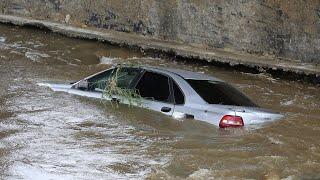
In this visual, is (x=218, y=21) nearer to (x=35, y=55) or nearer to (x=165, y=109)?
(x=35, y=55)

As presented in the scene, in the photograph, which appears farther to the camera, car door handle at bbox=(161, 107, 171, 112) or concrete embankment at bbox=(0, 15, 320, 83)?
concrete embankment at bbox=(0, 15, 320, 83)

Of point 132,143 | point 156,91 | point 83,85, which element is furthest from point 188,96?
point 83,85

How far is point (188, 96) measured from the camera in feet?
26.0

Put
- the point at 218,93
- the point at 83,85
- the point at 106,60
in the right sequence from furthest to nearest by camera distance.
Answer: the point at 106,60
the point at 83,85
the point at 218,93

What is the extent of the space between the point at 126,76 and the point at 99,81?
589 millimetres

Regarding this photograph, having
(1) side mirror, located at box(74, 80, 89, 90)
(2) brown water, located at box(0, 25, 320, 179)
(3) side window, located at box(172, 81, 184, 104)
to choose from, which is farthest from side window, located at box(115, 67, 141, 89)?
(3) side window, located at box(172, 81, 184, 104)

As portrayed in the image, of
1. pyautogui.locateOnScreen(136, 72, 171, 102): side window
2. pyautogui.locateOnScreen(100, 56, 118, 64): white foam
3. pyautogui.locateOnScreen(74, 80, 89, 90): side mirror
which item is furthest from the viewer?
pyautogui.locateOnScreen(100, 56, 118, 64): white foam

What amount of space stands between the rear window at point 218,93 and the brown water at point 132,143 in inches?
17.9

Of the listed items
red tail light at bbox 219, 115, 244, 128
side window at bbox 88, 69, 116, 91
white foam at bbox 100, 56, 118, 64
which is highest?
side window at bbox 88, 69, 116, 91

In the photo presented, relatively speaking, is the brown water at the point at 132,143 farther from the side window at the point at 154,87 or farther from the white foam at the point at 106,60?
the white foam at the point at 106,60

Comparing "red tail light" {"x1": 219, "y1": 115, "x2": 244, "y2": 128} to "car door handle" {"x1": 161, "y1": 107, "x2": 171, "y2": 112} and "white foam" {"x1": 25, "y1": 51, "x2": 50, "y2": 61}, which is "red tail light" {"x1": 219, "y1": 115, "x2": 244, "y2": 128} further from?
"white foam" {"x1": 25, "y1": 51, "x2": 50, "y2": 61}

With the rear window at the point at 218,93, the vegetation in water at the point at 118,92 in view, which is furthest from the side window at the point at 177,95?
the vegetation in water at the point at 118,92

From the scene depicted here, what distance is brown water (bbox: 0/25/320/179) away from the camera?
6570 mm

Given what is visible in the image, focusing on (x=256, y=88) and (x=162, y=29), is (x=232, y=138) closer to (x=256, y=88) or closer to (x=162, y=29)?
(x=256, y=88)
